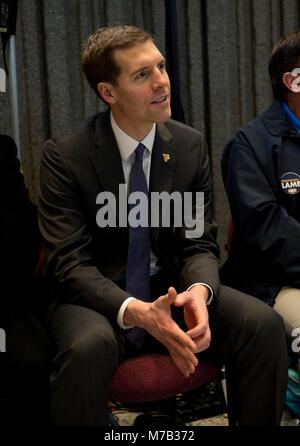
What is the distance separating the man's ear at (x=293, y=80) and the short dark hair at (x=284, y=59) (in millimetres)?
20

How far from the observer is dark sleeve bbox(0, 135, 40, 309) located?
1.71 metres

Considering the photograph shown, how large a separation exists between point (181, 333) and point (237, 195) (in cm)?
62

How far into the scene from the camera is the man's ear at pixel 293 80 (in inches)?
76.7

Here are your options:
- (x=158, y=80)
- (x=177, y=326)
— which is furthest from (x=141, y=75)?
(x=177, y=326)

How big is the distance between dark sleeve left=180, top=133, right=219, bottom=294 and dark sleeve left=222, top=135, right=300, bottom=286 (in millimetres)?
112

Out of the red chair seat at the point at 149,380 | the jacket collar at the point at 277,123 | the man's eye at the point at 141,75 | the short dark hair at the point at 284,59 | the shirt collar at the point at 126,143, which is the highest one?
the short dark hair at the point at 284,59

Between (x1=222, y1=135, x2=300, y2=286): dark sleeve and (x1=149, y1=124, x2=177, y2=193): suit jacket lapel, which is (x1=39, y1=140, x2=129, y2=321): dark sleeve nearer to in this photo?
(x1=149, y1=124, x2=177, y2=193): suit jacket lapel

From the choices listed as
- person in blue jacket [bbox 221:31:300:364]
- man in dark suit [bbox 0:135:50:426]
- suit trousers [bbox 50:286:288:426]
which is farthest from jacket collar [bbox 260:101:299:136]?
man in dark suit [bbox 0:135:50:426]

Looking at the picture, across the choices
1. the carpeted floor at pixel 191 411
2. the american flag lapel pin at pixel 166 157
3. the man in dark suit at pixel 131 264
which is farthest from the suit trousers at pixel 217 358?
the carpeted floor at pixel 191 411

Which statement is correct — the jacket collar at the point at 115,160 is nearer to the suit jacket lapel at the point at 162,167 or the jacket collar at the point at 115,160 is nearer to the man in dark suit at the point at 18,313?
the suit jacket lapel at the point at 162,167

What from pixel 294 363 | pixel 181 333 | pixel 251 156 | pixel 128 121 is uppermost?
pixel 128 121
